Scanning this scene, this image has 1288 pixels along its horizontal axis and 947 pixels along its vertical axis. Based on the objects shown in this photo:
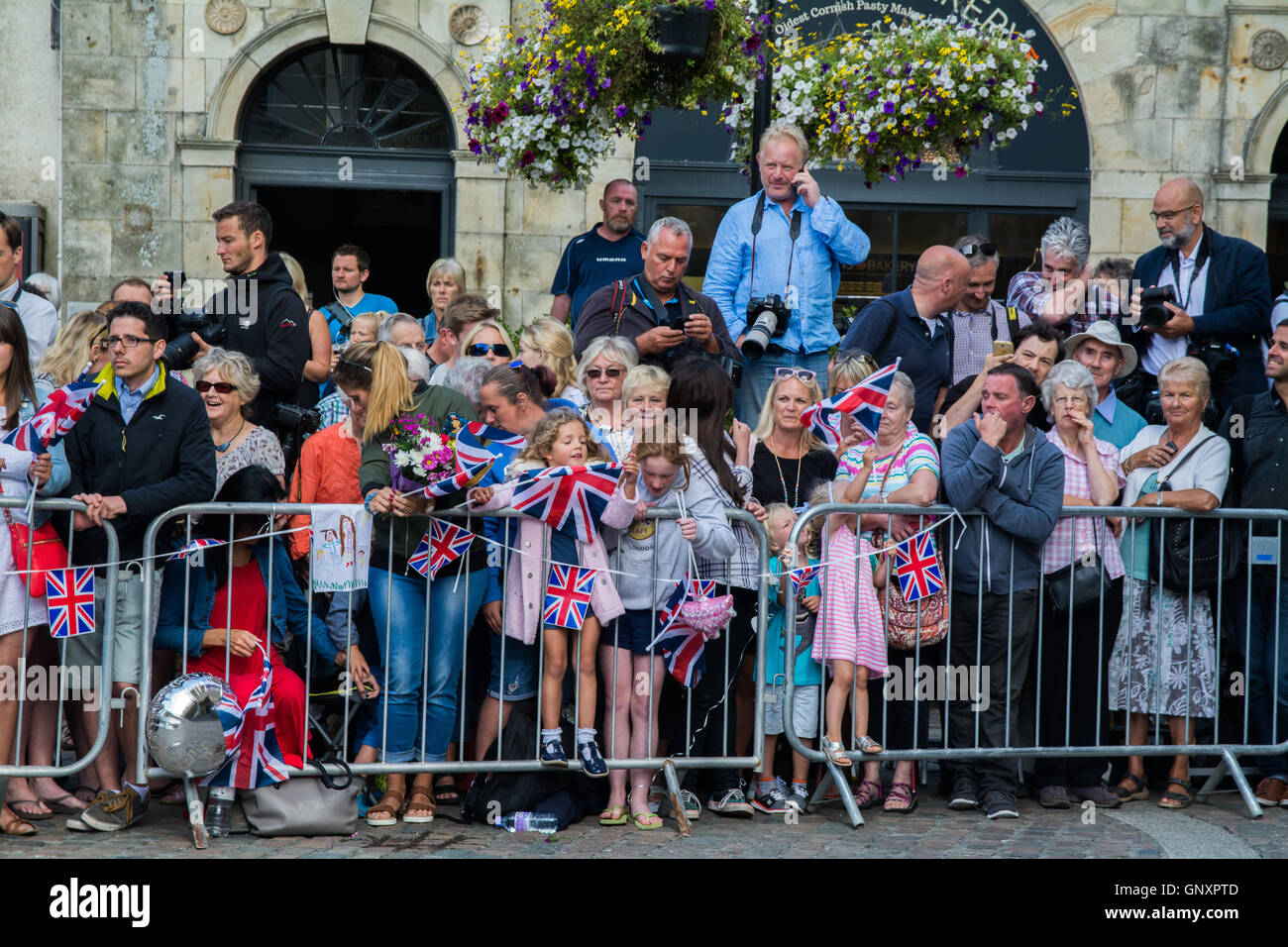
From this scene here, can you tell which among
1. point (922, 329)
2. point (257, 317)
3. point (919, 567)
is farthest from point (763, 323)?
point (257, 317)

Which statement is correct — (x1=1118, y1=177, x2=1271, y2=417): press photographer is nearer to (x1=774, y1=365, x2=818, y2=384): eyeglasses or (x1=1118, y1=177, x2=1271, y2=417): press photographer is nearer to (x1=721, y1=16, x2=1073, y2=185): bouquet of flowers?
(x1=721, y1=16, x2=1073, y2=185): bouquet of flowers

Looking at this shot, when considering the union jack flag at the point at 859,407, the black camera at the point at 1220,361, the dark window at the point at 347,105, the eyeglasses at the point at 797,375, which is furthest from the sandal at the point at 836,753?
the dark window at the point at 347,105

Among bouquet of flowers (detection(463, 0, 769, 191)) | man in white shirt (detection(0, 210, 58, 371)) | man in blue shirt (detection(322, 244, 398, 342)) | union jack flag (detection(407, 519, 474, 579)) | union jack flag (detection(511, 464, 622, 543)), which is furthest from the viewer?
man in blue shirt (detection(322, 244, 398, 342))

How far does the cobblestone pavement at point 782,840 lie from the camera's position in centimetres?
618

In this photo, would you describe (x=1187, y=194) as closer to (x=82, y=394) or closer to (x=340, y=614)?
(x=340, y=614)

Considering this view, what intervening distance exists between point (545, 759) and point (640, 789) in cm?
46

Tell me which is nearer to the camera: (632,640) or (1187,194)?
(632,640)

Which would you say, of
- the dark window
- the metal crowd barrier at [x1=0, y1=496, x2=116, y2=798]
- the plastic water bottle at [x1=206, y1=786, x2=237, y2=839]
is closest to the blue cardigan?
the metal crowd barrier at [x1=0, y1=496, x2=116, y2=798]

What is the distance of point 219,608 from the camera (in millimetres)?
6648

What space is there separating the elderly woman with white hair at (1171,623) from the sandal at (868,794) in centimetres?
124

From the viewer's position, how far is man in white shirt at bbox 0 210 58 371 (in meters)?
8.17

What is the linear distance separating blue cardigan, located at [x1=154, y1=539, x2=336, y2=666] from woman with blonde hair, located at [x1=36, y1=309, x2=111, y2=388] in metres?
1.39

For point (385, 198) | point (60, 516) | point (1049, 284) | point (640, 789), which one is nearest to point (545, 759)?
point (640, 789)

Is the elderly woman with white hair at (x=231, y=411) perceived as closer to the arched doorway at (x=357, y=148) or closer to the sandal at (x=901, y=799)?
the sandal at (x=901, y=799)
